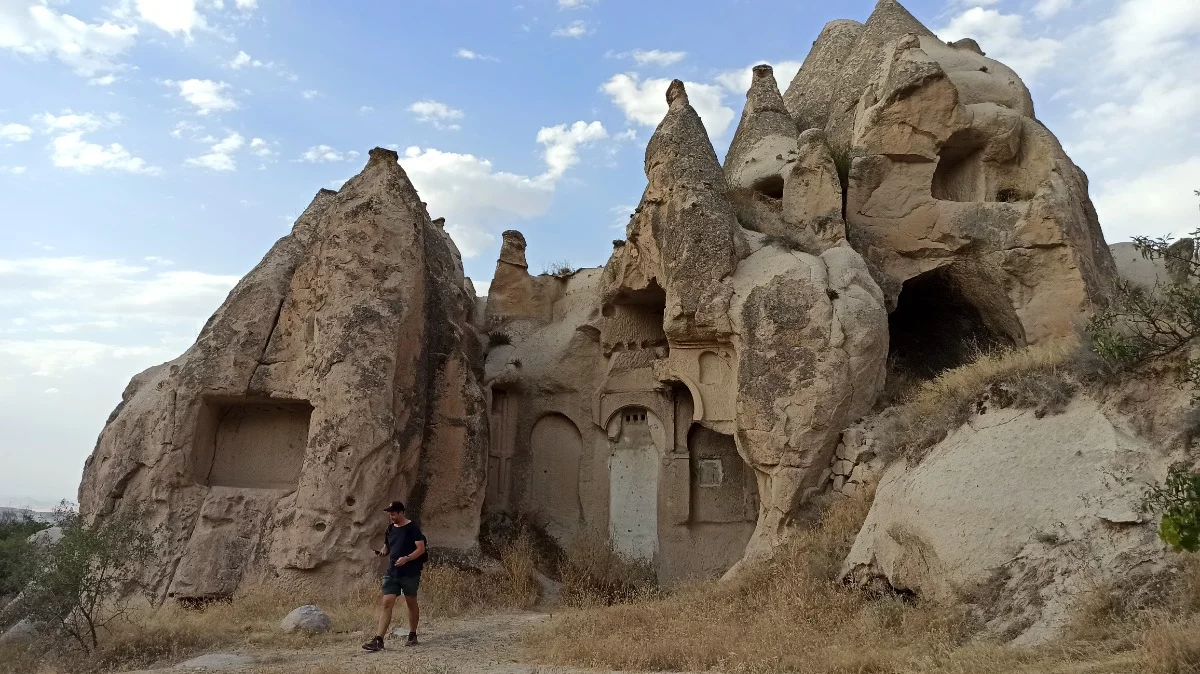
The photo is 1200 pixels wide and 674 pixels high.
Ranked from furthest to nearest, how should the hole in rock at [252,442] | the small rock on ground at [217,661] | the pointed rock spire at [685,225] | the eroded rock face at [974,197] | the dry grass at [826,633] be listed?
1. the eroded rock face at [974,197]
2. the hole in rock at [252,442]
3. the pointed rock spire at [685,225]
4. the small rock on ground at [217,661]
5. the dry grass at [826,633]

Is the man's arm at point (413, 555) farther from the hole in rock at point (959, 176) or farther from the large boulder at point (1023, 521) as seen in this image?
the hole in rock at point (959, 176)

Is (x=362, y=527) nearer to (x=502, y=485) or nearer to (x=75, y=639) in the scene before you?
(x=75, y=639)

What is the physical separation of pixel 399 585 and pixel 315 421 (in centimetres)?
361

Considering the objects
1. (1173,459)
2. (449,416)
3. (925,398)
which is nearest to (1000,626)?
(1173,459)

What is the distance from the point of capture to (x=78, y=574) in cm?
780

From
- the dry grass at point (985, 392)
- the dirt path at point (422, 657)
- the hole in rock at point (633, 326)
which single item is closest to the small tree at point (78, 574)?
the dirt path at point (422, 657)

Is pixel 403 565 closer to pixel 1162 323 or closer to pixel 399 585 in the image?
pixel 399 585

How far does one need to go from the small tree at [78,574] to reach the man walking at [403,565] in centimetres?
267

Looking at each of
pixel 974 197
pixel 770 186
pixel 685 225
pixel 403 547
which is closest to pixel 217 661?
pixel 403 547

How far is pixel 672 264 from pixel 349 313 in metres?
4.19

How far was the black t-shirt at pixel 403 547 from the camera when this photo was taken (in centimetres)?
741

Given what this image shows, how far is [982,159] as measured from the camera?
13.4 metres

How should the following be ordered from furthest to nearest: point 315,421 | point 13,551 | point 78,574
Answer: point 13,551
point 315,421
point 78,574

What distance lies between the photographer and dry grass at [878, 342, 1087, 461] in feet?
24.1
